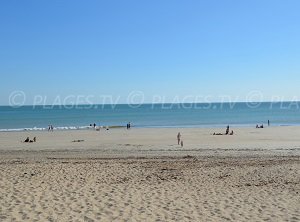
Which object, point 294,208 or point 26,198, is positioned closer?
point 294,208

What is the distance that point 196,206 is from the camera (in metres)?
→ 10.7

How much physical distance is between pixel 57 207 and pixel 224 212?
4170 millimetres

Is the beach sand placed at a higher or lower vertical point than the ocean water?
lower

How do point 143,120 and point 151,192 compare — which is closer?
point 151,192

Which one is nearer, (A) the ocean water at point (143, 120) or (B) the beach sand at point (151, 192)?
(B) the beach sand at point (151, 192)

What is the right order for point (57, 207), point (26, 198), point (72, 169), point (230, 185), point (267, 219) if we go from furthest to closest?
point (72, 169) < point (230, 185) < point (26, 198) < point (57, 207) < point (267, 219)

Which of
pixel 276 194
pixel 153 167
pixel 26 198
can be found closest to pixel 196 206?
pixel 276 194

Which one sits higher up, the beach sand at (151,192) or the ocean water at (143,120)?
the ocean water at (143,120)

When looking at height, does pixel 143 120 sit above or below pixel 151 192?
above

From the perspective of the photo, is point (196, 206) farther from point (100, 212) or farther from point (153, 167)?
point (153, 167)

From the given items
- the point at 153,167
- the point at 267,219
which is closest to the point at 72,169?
the point at 153,167

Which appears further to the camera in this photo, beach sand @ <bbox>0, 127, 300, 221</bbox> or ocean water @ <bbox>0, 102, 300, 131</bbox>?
ocean water @ <bbox>0, 102, 300, 131</bbox>

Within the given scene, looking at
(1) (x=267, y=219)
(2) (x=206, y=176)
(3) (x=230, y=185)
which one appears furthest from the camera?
(2) (x=206, y=176)

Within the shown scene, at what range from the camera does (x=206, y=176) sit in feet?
50.2
